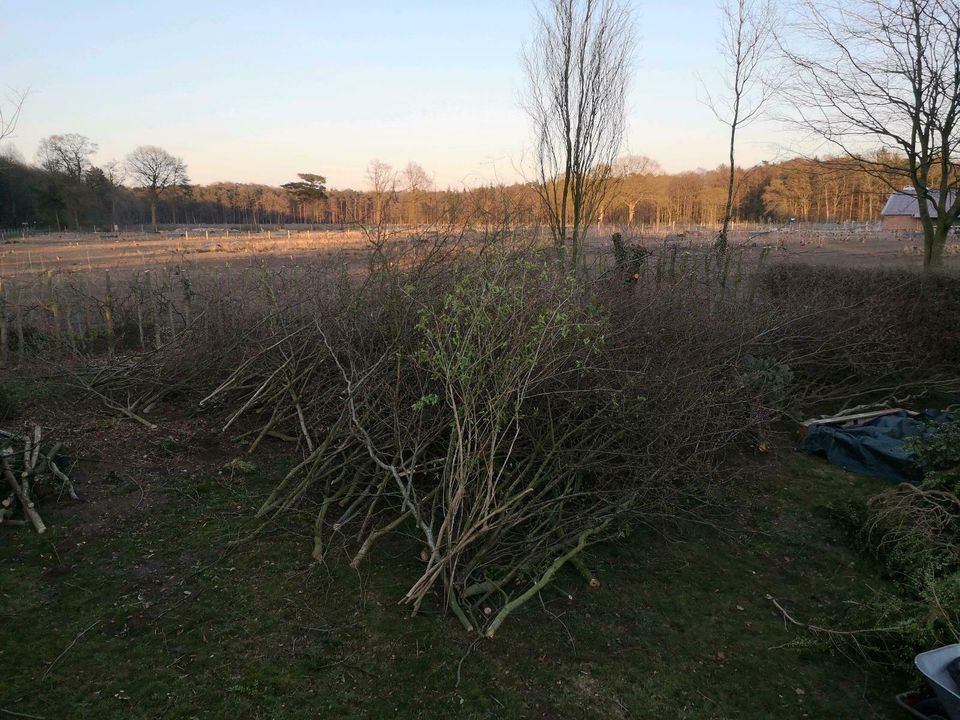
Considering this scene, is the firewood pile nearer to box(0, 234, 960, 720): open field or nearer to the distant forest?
box(0, 234, 960, 720): open field

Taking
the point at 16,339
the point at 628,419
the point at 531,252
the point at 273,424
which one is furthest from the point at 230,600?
the point at 16,339

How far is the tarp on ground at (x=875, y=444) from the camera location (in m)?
6.14

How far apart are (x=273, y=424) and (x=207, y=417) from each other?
87 cm

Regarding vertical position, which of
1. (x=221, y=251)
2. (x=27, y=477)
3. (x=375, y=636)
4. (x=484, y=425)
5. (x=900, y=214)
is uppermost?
(x=900, y=214)

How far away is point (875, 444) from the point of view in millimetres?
6344

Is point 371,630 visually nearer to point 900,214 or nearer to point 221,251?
point 221,251

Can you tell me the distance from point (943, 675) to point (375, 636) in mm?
2876

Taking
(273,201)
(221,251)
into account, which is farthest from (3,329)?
(273,201)

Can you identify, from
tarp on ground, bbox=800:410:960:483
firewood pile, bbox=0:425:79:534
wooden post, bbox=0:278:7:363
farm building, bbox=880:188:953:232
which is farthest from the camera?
farm building, bbox=880:188:953:232

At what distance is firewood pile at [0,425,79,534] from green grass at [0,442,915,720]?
162 millimetres

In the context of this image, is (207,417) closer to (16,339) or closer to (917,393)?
(16,339)

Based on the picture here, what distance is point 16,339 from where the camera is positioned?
930 centimetres

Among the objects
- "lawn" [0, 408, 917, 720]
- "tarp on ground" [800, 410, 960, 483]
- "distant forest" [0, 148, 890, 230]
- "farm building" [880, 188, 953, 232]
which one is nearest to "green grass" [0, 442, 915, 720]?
"lawn" [0, 408, 917, 720]

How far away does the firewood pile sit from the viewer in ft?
14.4
